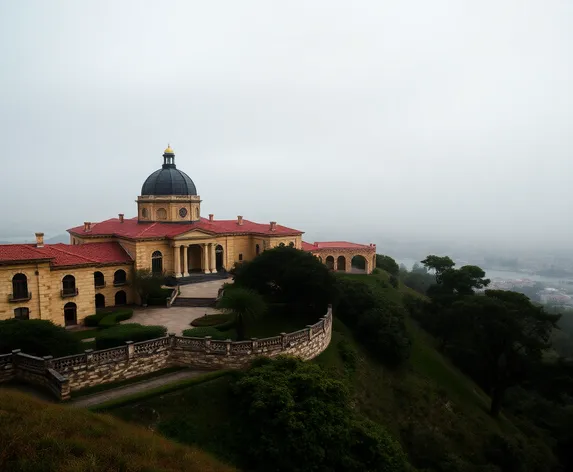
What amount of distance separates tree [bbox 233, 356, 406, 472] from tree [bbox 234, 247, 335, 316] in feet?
36.6

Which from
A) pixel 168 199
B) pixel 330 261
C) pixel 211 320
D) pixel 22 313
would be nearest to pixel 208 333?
pixel 211 320

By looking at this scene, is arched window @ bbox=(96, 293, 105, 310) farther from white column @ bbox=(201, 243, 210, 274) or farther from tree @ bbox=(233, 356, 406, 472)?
tree @ bbox=(233, 356, 406, 472)

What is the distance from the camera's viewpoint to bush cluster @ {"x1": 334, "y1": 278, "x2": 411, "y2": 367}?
101 ft

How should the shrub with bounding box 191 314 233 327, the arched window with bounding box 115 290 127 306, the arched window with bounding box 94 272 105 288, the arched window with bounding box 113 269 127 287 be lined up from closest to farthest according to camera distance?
the shrub with bounding box 191 314 233 327
the arched window with bounding box 94 272 105 288
the arched window with bounding box 115 290 127 306
the arched window with bounding box 113 269 127 287

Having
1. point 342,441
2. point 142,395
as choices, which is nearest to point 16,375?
point 142,395

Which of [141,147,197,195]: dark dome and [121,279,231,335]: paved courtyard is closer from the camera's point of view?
Answer: [121,279,231,335]: paved courtyard

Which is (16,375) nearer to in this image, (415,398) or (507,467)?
(415,398)

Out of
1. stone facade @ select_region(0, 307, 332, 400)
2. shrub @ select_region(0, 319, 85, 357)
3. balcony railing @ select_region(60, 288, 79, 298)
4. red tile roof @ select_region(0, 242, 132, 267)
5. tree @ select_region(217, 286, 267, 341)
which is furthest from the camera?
balcony railing @ select_region(60, 288, 79, 298)

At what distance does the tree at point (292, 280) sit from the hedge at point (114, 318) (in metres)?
9.62

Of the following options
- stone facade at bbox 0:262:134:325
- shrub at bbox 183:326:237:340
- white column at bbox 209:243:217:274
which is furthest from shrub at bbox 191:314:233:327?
white column at bbox 209:243:217:274

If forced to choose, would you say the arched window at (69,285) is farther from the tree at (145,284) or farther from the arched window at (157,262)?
the arched window at (157,262)

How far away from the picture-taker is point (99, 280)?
38.5 meters

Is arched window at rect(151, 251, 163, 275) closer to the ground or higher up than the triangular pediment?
closer to the ground

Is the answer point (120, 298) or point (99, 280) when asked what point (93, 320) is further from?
point (120, 298)
